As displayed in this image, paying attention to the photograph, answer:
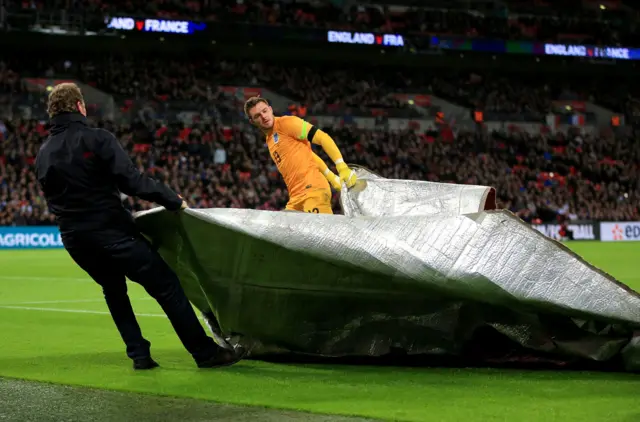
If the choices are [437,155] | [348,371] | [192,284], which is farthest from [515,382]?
[437,155]

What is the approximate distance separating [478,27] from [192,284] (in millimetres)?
42022

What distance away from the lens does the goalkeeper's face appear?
29.4 feet

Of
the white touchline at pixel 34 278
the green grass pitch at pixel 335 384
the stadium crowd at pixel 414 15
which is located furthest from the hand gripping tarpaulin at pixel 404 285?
the stadium crowd at pixel 414 15

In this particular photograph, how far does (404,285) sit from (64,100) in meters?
2.62

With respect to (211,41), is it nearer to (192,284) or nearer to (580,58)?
(580,58)

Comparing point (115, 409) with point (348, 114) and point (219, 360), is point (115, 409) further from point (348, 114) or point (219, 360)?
point (348, 114)

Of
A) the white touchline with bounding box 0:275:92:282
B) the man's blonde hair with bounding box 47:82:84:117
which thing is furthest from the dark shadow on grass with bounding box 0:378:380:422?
the white touchline with bounding box 0:275:92:282

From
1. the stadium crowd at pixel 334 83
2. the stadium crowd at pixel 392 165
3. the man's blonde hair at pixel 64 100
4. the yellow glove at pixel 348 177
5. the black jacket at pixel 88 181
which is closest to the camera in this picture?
the black jacket at pixel 88 181

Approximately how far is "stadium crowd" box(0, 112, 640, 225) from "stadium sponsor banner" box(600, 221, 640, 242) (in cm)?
57

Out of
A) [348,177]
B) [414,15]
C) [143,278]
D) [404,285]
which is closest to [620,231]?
[414,15]

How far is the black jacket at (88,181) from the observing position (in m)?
6.23

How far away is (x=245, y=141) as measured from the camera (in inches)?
1452

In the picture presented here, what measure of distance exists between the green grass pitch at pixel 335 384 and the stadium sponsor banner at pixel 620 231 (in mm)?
30531

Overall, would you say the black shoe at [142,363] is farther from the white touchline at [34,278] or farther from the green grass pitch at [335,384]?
the white touchline at [34,278]
